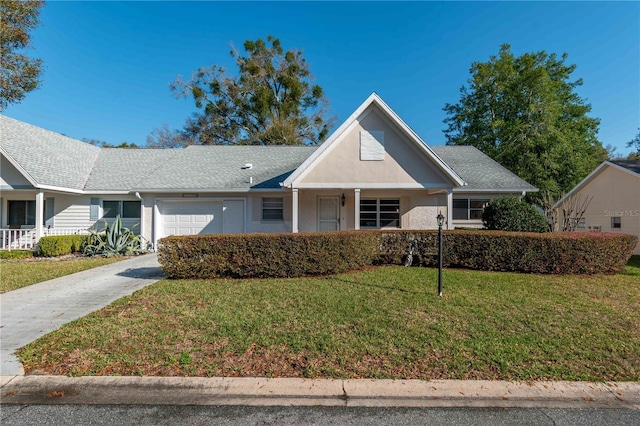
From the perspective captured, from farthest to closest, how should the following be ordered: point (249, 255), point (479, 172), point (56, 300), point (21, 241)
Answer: point (479, 172)
point (21, 241)
point (249, 255)
point (56, 300)

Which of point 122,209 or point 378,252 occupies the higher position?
point 122,209

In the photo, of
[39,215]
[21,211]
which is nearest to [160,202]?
[39,215]

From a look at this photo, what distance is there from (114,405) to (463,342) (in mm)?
4271

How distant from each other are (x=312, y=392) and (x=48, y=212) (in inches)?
671

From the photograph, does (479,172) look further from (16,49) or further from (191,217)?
(16,49)

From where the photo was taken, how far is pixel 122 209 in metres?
14.5

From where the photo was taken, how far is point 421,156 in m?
11.6

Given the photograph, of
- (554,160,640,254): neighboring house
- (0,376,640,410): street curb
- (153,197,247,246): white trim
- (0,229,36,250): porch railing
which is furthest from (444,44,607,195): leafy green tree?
(0,229,36,250): porch railing

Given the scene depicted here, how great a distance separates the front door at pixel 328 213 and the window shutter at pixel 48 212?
41.9ft

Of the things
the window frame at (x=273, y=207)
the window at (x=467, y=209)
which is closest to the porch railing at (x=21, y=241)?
the window frame at (x=273, y=207)

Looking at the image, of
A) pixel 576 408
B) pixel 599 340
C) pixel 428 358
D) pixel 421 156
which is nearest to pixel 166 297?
pixel 428 358

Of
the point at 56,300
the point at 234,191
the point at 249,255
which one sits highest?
the point at 234,191

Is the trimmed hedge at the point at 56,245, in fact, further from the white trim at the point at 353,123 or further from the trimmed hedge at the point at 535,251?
the trimmed hedge at the point at 535,251

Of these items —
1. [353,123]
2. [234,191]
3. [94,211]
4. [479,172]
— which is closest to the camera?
[353,123]
